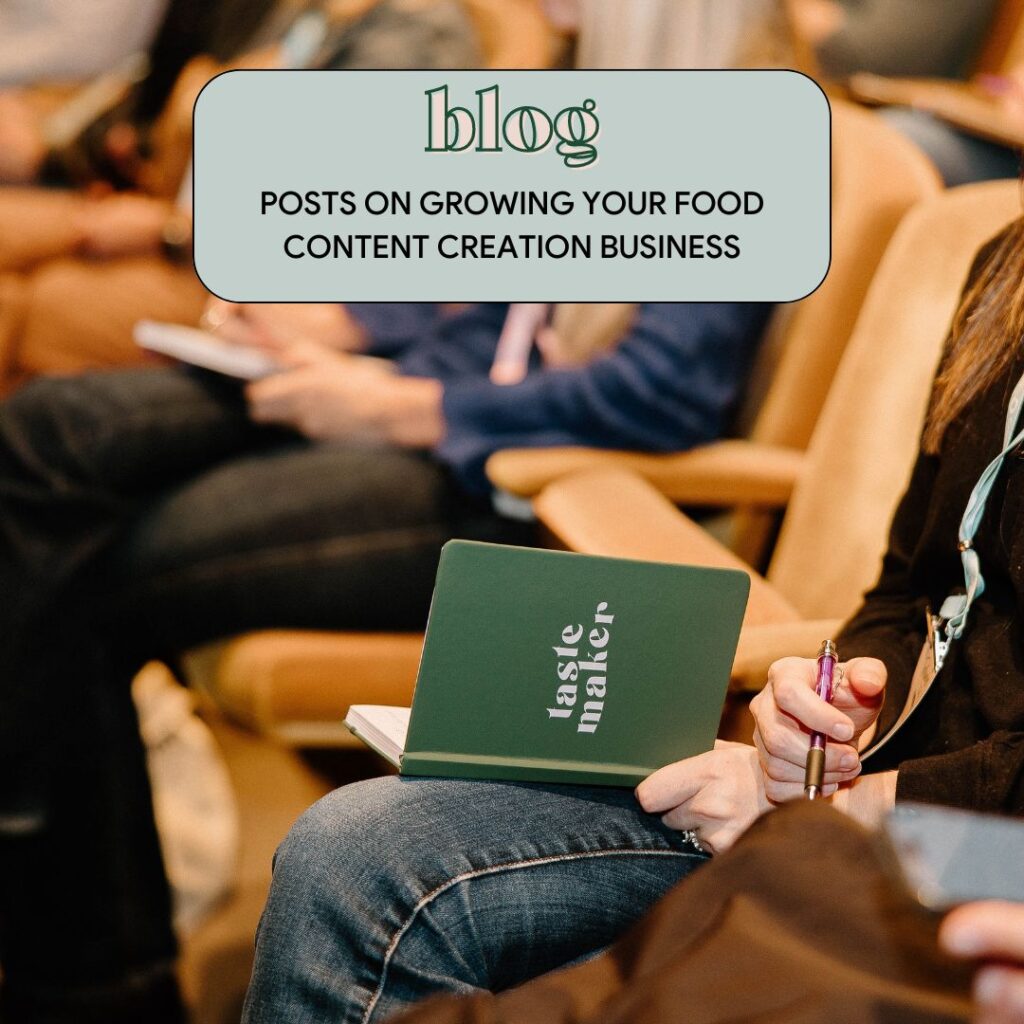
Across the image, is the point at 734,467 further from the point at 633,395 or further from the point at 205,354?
the point at 205,354

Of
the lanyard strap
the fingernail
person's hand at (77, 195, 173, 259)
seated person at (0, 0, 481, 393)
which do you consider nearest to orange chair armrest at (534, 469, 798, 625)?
the lanyard strap

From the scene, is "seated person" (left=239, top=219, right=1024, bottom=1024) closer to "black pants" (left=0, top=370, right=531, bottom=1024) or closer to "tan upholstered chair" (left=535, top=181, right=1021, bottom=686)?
"tan upholstered chair" (left=535, top=181, right=1021, bottom=686)

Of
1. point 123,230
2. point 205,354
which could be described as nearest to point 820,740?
point 205,354

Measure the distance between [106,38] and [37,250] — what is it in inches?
22.2

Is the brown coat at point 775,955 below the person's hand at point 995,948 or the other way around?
below

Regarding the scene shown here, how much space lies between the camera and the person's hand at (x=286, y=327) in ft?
6.03

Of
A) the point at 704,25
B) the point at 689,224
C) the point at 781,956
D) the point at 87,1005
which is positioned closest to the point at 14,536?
the point at 87,1005

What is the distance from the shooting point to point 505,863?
33.3 inches

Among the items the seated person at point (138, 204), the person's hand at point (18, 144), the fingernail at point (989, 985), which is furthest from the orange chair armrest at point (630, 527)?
A: the person's hand at point (18, 144)

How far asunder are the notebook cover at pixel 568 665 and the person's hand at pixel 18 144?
208cm

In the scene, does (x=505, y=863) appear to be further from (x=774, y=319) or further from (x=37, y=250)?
(x=37, y=250)

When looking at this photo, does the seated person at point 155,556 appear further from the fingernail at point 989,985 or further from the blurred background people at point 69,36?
the blurred background people at point 69,36

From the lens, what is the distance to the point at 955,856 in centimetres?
56

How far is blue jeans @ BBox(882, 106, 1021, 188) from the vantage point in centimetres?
175
